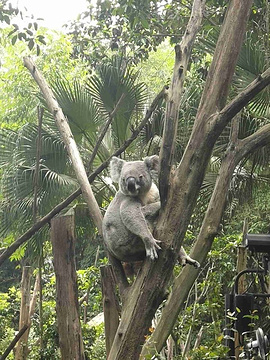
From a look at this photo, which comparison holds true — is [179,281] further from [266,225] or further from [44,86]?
[266,225]

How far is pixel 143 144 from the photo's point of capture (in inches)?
223

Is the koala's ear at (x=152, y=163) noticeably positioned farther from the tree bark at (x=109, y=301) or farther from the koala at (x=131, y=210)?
the tree bark at (x=109, y=301)

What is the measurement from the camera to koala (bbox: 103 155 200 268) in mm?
3201

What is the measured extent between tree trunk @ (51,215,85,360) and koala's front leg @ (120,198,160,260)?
1.51 feet

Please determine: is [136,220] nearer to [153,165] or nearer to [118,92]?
[153,165]

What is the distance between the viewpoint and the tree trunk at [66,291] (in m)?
3.47

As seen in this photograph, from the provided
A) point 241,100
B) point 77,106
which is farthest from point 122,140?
point 241,100

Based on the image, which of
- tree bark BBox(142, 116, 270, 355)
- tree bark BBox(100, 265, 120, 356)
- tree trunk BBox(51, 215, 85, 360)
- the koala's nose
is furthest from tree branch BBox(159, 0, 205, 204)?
tree bark BBox(100, 265, 120, 356)

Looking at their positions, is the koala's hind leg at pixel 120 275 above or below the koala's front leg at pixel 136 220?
below

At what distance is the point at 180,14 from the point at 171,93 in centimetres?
373

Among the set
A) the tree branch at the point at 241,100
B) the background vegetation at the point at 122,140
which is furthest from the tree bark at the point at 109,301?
the tree branch at the point at 241,100

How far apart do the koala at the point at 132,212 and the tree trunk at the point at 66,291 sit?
0.91 ft

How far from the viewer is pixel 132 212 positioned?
320cm

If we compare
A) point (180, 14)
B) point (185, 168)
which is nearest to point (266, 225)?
point (180, 14)
